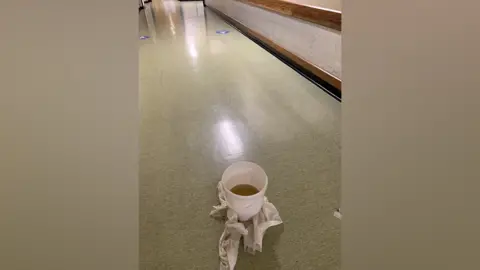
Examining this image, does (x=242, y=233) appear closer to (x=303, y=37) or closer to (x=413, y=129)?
(x=413, y=129)

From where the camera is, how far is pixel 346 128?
2.03 feet

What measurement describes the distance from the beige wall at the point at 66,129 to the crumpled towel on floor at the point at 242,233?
1.51 ft

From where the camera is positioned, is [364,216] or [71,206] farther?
[364,216]

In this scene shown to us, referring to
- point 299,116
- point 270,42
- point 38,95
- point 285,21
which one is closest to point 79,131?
point 38,95

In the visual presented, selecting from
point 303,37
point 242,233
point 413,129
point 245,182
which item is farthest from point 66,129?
point 303,37

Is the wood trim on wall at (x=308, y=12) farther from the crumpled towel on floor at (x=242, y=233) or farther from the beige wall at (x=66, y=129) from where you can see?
the beige wall at (x=66, y=129)

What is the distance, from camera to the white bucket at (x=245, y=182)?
93 cm

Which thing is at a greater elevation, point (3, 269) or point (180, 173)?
point (3, 269)

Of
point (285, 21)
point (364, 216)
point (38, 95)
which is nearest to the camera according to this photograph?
point (38, 95)

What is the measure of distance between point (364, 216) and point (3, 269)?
A: 0.61 m

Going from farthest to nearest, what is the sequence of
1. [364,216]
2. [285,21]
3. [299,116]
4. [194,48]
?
[194,48], [285,21], [299,116], [364,216]

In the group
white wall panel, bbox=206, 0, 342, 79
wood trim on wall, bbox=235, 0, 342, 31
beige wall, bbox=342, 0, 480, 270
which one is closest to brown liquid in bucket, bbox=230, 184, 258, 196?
beige wall, bbox=342, 0, 480, 270

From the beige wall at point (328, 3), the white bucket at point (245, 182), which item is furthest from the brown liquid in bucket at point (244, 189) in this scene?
the beige wall at point (328, 3)

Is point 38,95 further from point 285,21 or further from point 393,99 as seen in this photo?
point 285,21
